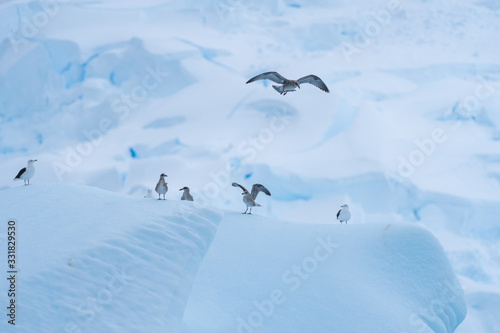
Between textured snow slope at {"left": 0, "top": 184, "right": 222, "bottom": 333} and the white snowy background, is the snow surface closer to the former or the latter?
textured snow slope at {"left": 0, "top": 184, "right": 222, "bottom": 333}

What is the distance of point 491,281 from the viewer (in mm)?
10109

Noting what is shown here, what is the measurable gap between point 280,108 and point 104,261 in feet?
33.4

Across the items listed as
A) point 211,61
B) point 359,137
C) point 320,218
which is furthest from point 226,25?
point 320,218

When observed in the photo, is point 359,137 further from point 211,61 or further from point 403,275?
point 403,275

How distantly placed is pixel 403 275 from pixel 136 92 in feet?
36.2

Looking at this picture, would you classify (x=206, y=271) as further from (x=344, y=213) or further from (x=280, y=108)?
(x=280, y=108)

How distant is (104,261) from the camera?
161 inches

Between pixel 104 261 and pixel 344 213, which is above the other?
pixel 344 213

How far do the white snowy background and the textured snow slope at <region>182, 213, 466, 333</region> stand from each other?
2846 mm

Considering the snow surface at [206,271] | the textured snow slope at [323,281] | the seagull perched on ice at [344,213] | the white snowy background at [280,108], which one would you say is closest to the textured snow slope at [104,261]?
the snow surface at [206,271]

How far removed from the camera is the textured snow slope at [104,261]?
3667 millimetres

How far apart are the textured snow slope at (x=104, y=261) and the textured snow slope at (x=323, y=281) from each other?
1.75 feet

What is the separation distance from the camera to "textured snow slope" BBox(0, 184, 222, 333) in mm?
3667

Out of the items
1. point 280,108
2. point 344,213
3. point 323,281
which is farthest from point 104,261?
point 280,108
